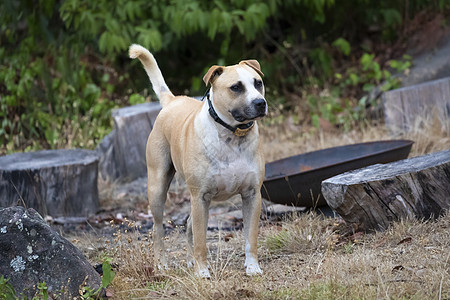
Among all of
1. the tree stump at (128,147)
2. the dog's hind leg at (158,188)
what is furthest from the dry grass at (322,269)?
the tree stump at (128,147)

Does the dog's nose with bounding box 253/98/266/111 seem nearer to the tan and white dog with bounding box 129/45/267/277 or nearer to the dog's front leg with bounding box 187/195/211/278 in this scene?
the tan and white dog with bounding box 129/45/267/277

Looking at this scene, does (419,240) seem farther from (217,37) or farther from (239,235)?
(217,37)

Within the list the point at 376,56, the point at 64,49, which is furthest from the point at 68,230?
the point at 376,56

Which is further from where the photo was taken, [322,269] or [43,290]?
[322,269]

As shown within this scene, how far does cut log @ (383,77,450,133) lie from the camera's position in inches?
317

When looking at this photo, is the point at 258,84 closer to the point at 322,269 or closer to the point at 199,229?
the point at 199,229

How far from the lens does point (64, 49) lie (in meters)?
9.85

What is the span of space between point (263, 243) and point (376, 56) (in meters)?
6.94

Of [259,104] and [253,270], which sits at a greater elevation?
[259,104]

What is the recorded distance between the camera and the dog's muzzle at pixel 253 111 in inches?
162

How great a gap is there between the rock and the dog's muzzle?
4.41 feet

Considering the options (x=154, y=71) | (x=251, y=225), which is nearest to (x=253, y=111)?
(x=251, y=225)

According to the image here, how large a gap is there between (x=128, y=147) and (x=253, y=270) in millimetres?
4247

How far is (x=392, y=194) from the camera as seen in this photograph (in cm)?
469
